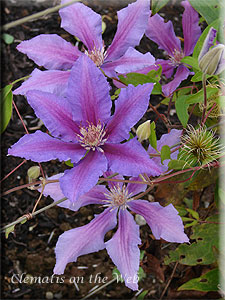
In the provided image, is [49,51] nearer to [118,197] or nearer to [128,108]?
[128,108]

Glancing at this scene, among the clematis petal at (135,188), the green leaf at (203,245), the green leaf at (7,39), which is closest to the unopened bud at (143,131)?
the clematis petal at (135,188)

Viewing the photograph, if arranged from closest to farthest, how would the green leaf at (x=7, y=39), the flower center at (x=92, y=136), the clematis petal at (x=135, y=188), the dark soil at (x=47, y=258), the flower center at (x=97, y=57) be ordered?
the flower center at (x=92, y=136)
the flower center at (x=97, y=57)
the clematis petal at (x=135, y=188)
the dark soil at (x=47, y=258)
the green leaf at (x=7, y=39)

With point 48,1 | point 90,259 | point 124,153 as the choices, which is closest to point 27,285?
point 90,259

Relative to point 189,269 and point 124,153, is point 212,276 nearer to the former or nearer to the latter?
point 189,269

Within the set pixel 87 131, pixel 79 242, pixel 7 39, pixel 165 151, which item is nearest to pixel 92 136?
pixel 87 131

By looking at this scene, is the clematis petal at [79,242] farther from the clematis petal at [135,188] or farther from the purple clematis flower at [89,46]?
the purple clematis flower at [89,46]

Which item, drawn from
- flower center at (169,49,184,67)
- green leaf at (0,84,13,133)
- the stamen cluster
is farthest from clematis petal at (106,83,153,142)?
flower center at (169,49,184,67)

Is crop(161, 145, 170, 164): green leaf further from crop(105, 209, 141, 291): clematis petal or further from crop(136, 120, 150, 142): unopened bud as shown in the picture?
crop(105, 209, 141, 291): clematis petal
